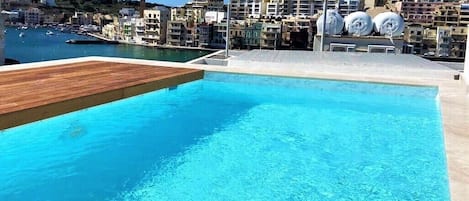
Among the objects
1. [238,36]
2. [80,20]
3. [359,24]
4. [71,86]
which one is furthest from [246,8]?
[71,86]

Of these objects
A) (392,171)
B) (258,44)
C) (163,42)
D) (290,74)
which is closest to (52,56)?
(163,42)

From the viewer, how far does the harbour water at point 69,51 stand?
4794 cm

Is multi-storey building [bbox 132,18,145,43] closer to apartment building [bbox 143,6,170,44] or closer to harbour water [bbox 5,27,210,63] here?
apartment building [bbox 143,6,170,44]

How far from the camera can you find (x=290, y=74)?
7.38 meters

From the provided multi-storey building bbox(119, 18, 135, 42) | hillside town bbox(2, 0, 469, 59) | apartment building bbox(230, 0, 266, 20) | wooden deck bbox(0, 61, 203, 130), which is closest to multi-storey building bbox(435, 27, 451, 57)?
hillside town bbox(2, 0, 469, 59)

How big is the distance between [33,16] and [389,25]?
234 ft

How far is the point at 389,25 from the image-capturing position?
2670cm

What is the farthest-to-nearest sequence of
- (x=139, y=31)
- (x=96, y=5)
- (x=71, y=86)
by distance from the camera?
(x=96, y=5) → (x=139, y=31) → (x=71, y=86)

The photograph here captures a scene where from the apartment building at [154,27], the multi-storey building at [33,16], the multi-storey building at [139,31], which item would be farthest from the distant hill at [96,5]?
the apartment building at [154,27]

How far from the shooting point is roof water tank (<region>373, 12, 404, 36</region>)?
2655cm

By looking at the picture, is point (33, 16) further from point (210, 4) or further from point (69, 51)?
point (69, 51)

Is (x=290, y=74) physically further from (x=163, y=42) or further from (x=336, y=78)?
(x=163, y=42)

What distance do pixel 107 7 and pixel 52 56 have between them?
163 feet

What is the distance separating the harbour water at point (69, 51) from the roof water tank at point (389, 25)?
27241 mm
